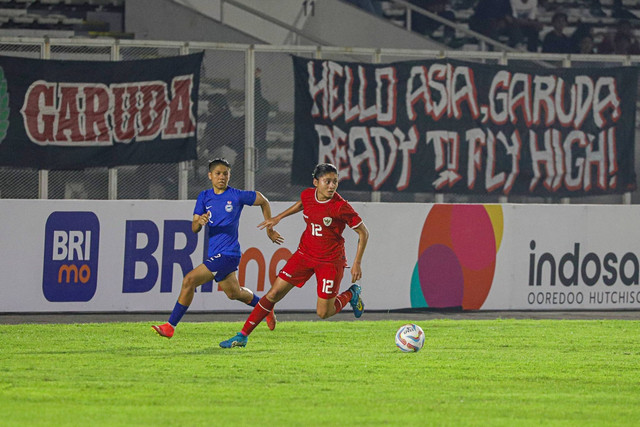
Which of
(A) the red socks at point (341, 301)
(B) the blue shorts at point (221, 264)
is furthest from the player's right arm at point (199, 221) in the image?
(A) the red socks at point (341, 301)

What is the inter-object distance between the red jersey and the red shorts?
66 mm

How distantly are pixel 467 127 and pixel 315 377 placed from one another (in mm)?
9302

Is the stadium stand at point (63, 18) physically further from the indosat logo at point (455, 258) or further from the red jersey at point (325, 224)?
the red jersey at point (325, 224)

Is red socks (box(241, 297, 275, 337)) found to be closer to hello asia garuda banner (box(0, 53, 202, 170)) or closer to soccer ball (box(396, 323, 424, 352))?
soccer ball (box(396, 323, 424, 352))

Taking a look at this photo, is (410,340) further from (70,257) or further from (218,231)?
(70,257)

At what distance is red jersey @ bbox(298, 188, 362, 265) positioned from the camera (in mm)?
11414

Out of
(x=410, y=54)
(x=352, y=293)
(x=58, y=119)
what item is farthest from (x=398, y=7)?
(x=352, y=293)

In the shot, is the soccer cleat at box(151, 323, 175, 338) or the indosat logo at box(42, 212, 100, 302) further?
the indosat logo at box(42, 212, 100, 302)

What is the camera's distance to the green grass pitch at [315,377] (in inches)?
292

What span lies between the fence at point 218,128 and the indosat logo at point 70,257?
0.76 m

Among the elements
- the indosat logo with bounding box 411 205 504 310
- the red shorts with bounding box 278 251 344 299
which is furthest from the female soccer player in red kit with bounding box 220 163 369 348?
the indosat logo with bounding box 411 205 504 310

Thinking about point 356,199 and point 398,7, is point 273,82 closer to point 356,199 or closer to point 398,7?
point 356,199

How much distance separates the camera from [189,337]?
12.6 m

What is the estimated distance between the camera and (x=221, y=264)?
12.0 metres
